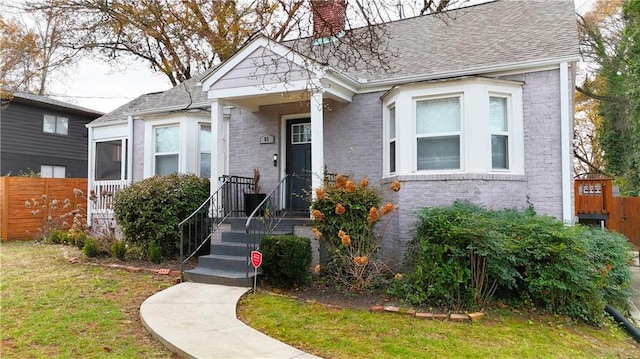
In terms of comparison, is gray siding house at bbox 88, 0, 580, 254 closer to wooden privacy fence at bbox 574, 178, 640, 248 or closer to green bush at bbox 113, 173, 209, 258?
green bush at bbox 113, 173, 209, 258

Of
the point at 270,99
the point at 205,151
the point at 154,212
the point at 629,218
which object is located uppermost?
the point at 270,99

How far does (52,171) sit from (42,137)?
169 centimetres

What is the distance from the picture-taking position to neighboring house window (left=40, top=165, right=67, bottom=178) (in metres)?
19.0

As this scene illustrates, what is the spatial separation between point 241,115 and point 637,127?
1518 centimetres

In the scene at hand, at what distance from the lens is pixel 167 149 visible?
10680mm

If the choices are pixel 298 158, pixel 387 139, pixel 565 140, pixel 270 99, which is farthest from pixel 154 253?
Answer: pixel 565 140

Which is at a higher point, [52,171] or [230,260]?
[52,171]

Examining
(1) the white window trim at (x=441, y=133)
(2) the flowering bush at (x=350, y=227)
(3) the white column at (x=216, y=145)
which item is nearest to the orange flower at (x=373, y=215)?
(2) the flowering bush at (x=350, y=227)

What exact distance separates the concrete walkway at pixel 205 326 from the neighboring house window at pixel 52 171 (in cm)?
1680

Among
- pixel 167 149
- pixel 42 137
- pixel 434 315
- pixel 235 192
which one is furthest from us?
pixel 42 137

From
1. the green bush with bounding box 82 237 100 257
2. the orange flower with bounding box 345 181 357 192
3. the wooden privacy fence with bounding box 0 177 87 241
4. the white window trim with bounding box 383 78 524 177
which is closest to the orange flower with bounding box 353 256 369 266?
the orange flower with bounding box 345 181 357 192

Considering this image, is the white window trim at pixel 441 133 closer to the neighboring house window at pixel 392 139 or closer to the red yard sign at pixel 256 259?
the neighboring house window at pixel 392 139

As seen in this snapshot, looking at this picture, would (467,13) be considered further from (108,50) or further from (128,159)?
(108,50)

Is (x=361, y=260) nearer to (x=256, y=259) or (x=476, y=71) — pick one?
(x=256, y=259)
